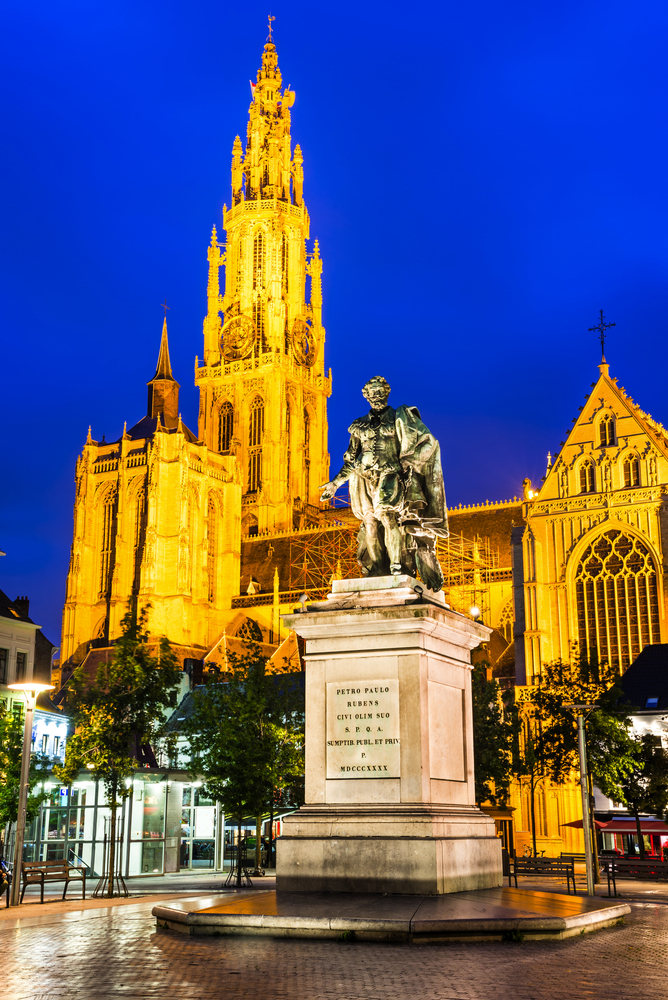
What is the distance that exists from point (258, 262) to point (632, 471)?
57.3 meters

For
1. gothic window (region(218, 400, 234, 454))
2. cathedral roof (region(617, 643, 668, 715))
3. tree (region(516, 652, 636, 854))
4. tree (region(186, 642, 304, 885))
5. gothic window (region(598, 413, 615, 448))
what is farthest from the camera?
gothic window (region(218, 400, 234, 454))

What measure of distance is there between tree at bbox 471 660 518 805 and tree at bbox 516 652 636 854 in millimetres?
880

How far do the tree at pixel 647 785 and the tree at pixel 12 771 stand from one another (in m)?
16.1

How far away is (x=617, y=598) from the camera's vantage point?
163 ft

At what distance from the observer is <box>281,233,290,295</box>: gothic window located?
99562 mm

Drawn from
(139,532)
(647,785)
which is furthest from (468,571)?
(647,785)

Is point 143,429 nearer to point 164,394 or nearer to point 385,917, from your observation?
point 164,394

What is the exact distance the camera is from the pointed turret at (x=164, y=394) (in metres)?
90.4

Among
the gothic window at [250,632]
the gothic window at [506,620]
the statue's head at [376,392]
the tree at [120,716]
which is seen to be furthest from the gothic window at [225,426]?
the statue's head at [376,392]

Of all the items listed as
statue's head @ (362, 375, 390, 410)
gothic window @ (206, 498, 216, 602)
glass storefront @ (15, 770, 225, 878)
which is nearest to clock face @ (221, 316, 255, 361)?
gothic window @ (206, 498, 216, 602)

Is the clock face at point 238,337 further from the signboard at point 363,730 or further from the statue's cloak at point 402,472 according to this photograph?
the signboard at point 363,730

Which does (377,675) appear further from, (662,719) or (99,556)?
(99,556)

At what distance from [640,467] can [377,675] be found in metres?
42.0

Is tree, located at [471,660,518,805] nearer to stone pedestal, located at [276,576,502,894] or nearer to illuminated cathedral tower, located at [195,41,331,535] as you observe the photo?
stone pedestal, located at [276,576,502,894]
